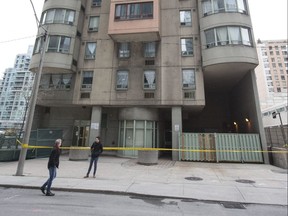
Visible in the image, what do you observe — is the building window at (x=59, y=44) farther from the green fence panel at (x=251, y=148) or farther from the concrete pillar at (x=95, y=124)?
the green fence panel at (x=251, y=148)

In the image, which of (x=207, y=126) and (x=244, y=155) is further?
(x=207, y=126)

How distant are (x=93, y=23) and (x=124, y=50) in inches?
204

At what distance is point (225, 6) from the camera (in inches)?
656

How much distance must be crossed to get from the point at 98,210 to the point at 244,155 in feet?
43.2

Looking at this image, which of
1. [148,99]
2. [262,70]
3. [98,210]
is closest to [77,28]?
[148,99]

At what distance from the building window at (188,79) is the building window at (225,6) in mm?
5815

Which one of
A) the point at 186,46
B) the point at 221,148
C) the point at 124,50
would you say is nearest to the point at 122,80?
the point at 124,50

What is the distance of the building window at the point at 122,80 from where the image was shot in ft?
58.1

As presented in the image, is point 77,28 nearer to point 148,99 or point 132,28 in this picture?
point 132,28

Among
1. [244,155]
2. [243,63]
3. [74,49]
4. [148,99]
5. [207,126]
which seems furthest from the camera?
[207,126]

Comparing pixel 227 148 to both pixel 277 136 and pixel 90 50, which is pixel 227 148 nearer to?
pixel 277 136

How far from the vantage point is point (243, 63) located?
15.4 meters

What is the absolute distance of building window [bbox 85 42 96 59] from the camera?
19.1m

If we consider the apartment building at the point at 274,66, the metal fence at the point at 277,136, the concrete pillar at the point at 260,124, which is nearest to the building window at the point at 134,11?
the concrete pillar at the point at 260,124
